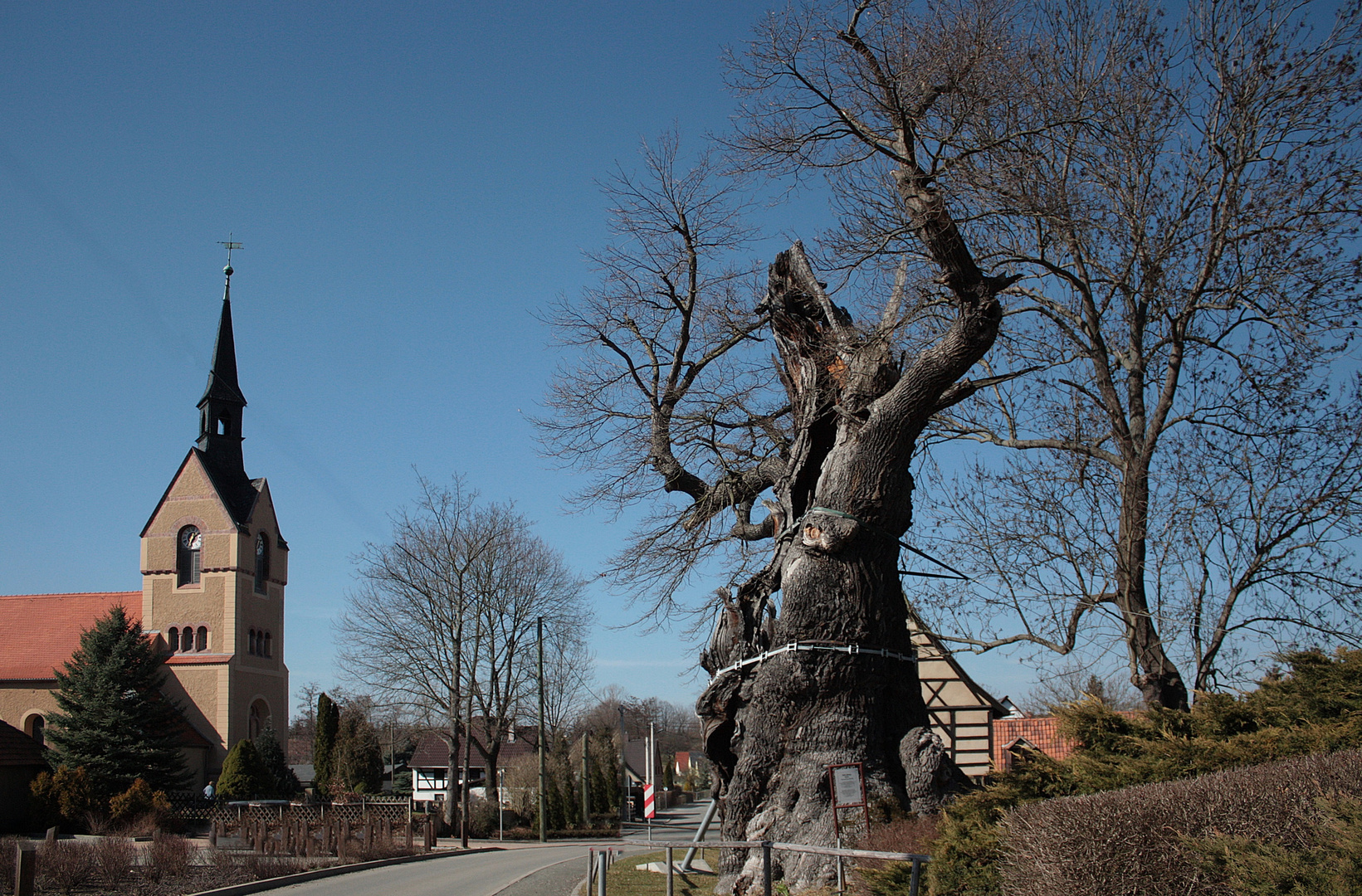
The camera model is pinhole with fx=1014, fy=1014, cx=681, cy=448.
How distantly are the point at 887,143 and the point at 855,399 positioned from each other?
9.06 ft

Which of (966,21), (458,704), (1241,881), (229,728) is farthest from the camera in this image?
(229,728)

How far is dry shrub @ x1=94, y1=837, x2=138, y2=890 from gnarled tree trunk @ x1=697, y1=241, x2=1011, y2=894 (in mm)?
9903

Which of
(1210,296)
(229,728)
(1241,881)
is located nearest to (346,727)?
(229,728)

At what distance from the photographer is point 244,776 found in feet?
122

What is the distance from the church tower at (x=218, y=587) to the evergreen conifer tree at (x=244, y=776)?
14.2ft

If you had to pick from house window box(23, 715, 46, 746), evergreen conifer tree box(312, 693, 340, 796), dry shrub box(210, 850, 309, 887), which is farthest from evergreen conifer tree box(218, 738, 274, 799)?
dry shrub box(210, 850, 309, 887)

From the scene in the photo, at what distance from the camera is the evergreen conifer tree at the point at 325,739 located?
147 feet

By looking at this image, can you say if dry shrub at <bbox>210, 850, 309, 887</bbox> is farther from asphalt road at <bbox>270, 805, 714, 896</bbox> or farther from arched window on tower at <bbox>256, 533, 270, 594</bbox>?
arched window on tower at <bbox>256, 533, 270, 594</bbox>

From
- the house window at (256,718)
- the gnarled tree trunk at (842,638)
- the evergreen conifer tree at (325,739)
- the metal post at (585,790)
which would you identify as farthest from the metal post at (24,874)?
the metal post at (585,790)

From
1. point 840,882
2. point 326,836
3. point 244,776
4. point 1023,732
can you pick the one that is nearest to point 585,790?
point 244,776

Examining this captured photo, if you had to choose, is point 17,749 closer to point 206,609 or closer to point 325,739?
point 206,609

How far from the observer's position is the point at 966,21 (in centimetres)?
1028

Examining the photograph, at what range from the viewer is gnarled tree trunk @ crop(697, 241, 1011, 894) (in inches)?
388

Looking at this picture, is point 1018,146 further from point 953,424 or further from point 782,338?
point 953,424
